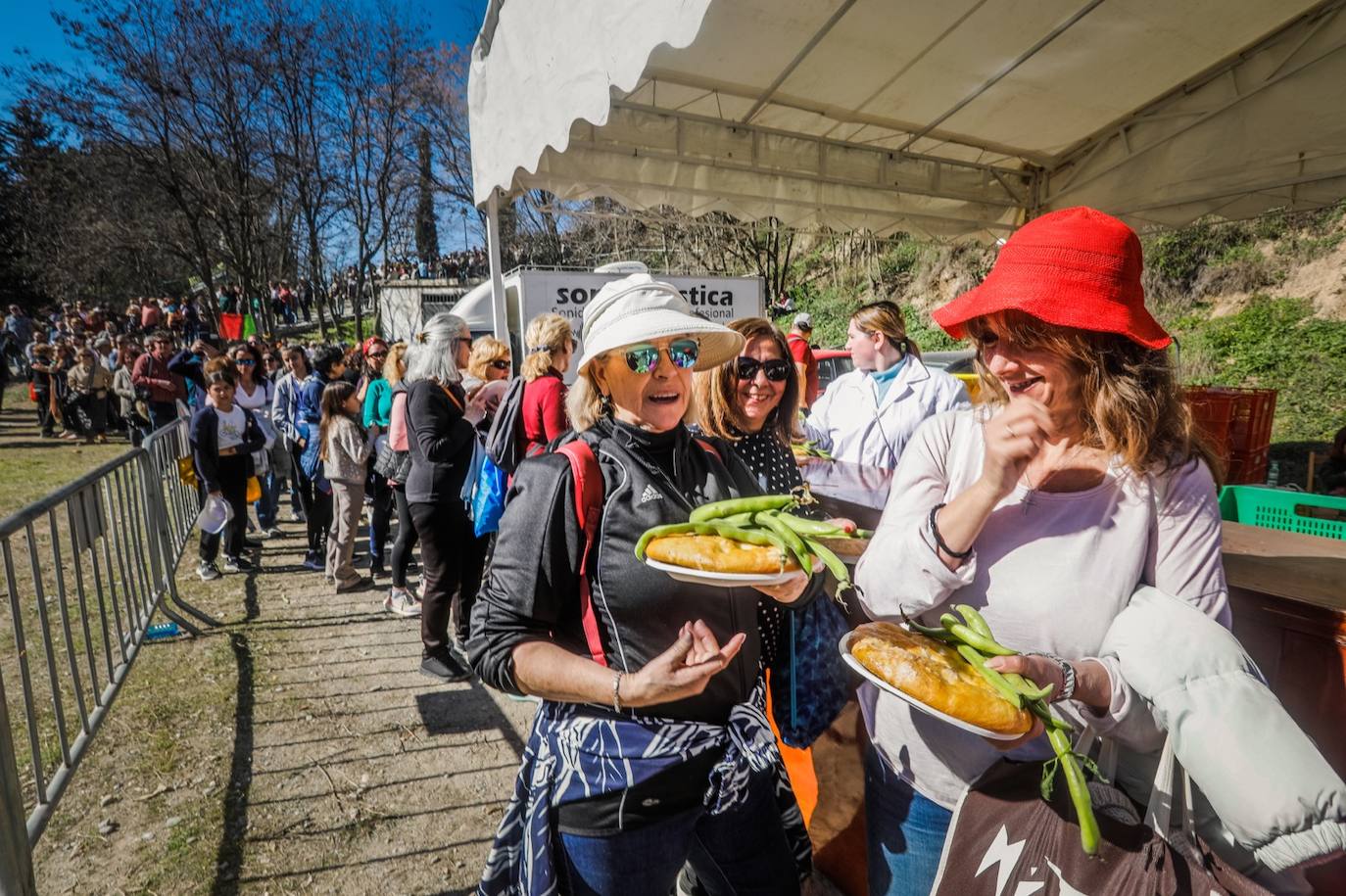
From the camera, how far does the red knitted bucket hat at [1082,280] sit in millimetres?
1304

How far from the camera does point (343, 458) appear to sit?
5.89 metres

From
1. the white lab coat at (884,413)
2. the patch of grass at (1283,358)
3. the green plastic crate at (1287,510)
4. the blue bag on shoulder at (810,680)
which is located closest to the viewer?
the blue bag on shoulder at (810,680)

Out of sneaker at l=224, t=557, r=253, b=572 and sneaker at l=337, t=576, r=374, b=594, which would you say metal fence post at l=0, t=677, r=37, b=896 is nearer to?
sneaker at l=337, t=576, r=374, b=594

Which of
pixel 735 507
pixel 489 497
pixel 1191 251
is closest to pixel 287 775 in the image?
pixel 489 497

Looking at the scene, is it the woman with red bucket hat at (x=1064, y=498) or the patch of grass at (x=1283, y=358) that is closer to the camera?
the woman with red bucket hat at (x=1064, y=498)

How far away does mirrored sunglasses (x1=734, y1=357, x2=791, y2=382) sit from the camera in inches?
117

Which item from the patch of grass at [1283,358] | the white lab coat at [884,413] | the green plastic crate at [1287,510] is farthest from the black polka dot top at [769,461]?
the patch of grass at [1283,358]

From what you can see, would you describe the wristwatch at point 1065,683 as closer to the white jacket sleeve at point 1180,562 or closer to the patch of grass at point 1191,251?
the white jacket sleeve at point 1180,562

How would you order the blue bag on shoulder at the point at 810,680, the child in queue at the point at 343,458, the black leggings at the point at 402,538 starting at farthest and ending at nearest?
the child in queue at the point at 343,458, the black leggings at the point at 402,538, the blue bag on shoulder at the point at 810,680

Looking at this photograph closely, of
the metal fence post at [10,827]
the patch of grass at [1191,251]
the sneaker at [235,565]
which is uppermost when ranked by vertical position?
the patch of grass at [1191,251]

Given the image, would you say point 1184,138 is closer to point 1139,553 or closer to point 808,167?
point 808,167

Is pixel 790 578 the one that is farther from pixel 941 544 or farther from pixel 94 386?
pixel 94 386

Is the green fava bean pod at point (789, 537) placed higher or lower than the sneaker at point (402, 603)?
higher

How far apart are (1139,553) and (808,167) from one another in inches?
246
